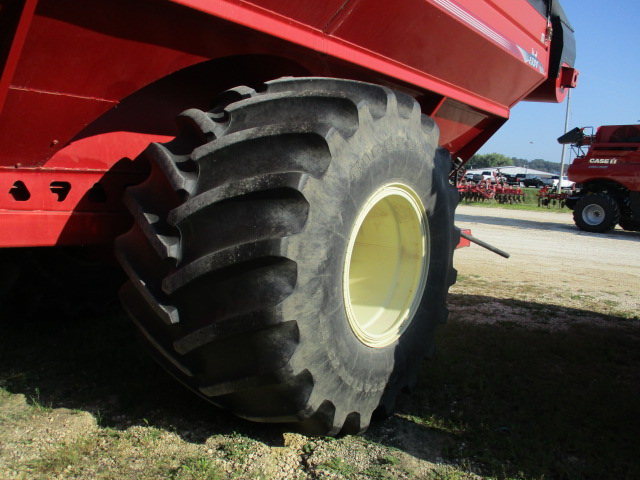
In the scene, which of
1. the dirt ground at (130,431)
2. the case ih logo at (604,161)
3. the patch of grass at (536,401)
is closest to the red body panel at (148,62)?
the dirt ground at (130,431)

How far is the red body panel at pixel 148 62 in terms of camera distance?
5.40 feet

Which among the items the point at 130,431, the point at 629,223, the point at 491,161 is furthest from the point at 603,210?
the point at 491,161

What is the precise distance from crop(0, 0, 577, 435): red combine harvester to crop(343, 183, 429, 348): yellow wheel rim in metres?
0.06

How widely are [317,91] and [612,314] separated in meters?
3.67

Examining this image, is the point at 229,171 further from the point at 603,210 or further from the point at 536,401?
the point at 603,210

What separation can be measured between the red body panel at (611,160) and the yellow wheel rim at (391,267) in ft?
35.2

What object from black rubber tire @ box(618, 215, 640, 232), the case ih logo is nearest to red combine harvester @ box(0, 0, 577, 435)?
the case ih logo

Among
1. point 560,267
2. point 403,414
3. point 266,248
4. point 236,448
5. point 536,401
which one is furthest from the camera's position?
point 560,267

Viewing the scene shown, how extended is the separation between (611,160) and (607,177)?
0.35 metres

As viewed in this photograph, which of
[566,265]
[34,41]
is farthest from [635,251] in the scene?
[34,41]

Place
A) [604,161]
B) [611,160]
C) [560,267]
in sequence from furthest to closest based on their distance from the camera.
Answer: [604,161], [611,160], [560,267]

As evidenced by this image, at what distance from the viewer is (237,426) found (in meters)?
2.22

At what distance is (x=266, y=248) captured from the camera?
170 centimetres

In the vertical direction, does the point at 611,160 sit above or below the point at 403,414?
above
